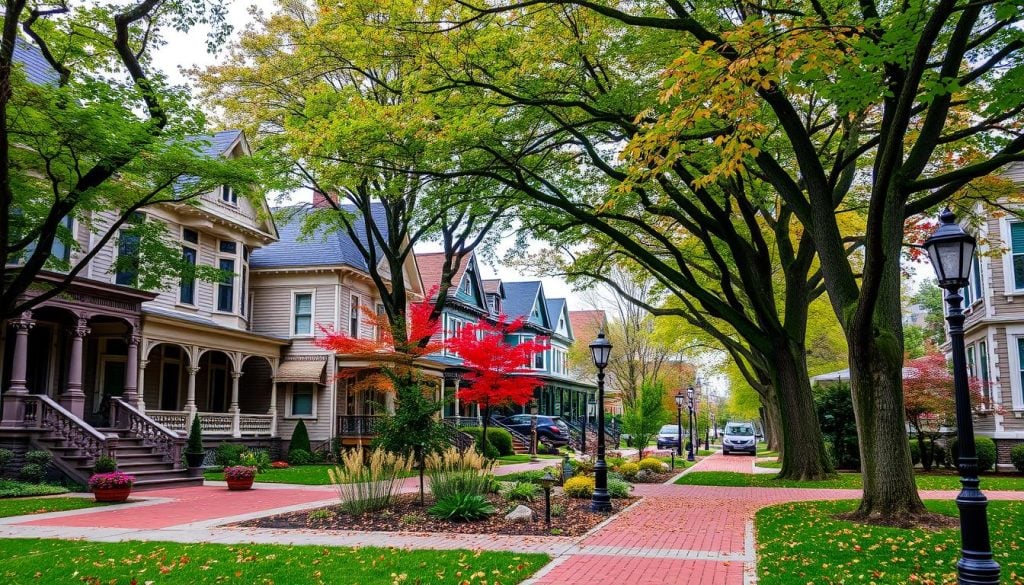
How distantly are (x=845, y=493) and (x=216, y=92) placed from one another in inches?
837

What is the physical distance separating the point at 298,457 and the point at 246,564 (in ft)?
63.3

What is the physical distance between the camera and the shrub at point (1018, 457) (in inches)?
851

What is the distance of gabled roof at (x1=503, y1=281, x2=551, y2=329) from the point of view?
53.6 metres

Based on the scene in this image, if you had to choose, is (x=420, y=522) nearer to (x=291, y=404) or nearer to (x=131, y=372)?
(x=131, y=372)

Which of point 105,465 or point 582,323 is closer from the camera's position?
point 105,465

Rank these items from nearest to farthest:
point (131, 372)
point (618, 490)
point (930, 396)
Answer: point (618, 490), point (131, 372), point (930, 396)

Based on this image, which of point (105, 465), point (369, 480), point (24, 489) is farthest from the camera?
point (105, 465)

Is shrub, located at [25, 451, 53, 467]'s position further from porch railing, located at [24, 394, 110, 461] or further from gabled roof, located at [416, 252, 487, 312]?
gabled roof, located at [416, 252, 487, 312]

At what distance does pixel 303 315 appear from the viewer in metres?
30.2

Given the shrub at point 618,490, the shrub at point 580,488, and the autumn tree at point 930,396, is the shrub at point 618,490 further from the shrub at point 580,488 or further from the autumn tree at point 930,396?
the autumn tree at point 930,396

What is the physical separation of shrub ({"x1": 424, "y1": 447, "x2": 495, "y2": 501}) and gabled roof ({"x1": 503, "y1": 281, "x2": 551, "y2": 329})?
38.4 metres

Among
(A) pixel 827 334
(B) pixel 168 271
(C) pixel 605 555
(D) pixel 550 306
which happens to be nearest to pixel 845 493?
(C) pixel 605 555

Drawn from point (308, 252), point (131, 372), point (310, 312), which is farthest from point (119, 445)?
point (308, 252)

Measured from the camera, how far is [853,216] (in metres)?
27.7
